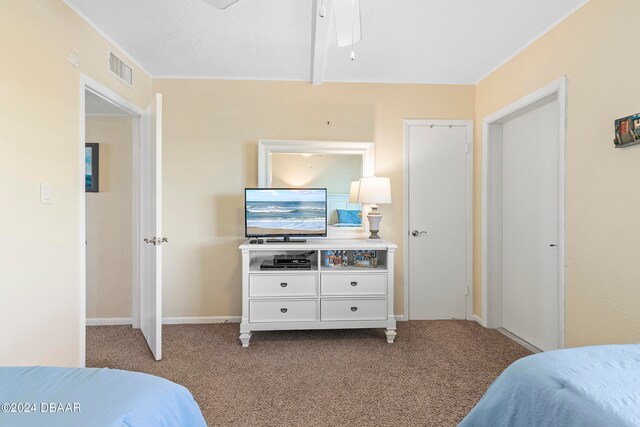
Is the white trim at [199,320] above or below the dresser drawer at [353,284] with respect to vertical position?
below

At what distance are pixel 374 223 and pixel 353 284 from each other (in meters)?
0.64

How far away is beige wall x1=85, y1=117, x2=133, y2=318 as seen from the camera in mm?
3266

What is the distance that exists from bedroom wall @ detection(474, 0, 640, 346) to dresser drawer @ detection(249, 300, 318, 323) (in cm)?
185

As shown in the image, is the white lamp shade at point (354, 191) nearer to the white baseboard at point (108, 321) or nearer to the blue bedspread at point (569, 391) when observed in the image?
the blue bedspread at point (569, 391)

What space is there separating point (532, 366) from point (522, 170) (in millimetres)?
2217

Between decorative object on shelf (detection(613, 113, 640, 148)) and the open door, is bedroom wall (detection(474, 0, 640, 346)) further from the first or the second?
the open door

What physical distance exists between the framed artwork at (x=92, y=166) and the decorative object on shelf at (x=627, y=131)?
4.15 m

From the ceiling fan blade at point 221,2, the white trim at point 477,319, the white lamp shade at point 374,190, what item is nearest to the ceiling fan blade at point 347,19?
the ceiling fan blade at point 221,2

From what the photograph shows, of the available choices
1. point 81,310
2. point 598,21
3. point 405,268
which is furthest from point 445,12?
point 81,310

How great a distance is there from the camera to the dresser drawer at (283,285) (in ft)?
9.00

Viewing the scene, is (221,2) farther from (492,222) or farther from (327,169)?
(492,222)

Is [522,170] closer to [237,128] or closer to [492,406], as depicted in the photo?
[492,406]

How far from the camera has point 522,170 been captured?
9.22 ft

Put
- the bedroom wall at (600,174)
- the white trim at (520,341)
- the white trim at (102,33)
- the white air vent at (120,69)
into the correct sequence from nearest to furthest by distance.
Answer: the bedroom wall at (600,174), the white trim at (102,33), the white air vent at (120,69), the white trim at (520,341)
